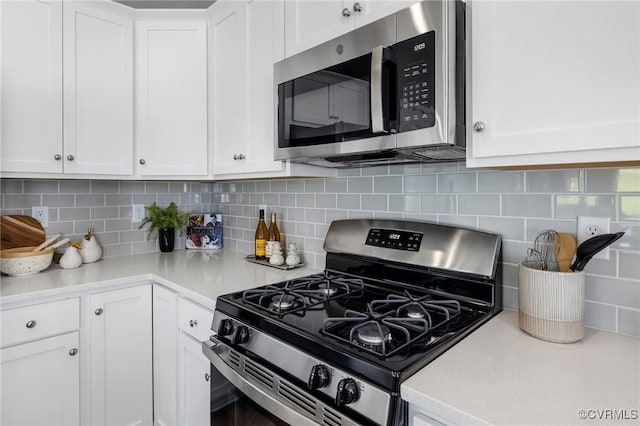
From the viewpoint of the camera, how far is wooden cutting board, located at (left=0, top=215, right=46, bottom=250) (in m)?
1.85

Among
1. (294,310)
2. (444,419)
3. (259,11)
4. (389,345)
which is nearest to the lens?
(444,419)

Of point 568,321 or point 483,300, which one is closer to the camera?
point 568,321

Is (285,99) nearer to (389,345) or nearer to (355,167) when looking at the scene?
(355,167)

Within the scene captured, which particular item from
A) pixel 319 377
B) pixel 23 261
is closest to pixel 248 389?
pixel 319 377

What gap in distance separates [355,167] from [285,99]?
459mm

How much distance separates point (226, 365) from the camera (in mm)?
1201

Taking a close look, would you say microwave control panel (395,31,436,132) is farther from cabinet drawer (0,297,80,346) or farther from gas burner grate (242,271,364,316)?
cabinet drawer (0,297,80,346)

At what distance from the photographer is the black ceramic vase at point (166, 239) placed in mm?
2406

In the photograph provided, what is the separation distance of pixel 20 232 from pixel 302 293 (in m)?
1.62

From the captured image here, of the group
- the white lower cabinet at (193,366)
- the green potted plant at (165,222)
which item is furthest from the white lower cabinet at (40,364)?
the green potted plant at (165,222)

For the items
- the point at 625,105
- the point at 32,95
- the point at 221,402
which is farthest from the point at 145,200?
the point at 625,105

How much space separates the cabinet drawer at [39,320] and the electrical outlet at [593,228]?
1.95m

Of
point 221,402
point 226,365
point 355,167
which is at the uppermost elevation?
point 355,167

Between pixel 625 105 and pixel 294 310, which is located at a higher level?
pixel 625 105
